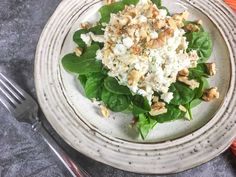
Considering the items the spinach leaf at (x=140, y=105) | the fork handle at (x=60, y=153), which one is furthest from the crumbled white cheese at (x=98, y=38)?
the fork handle at (x=60, y=153)

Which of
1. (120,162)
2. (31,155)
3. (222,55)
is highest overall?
(222,55)

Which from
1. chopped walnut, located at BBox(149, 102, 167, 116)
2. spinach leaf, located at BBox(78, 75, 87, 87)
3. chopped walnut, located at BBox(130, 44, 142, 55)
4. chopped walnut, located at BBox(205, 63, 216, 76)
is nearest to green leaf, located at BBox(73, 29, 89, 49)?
spinach leaf, located at BBox(78, 75, 87, 87)

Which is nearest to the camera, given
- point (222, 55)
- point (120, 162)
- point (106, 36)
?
point (120, 162)

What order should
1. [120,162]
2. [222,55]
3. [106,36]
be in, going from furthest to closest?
1. [222,55]
2. [106,36]
3. [120,162]

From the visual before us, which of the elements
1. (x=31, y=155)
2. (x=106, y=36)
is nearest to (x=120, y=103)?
(x=106, y=36)

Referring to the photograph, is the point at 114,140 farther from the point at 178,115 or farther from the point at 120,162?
the point at 178,115

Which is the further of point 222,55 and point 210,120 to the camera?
point 222,55
